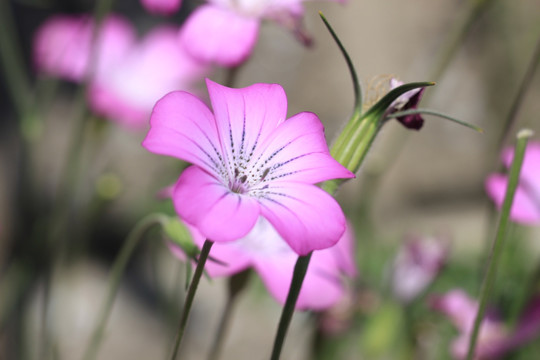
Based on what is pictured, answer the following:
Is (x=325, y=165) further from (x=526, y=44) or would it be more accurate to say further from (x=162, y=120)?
(x=526, y=44)

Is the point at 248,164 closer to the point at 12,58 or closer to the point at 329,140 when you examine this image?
the point at 12,58

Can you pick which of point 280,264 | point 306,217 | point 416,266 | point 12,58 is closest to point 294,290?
point 306,217

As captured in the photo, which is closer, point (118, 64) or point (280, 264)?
point (280, 264)

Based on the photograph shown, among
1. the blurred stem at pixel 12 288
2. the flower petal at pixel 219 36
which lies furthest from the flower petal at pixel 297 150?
the blurred stem at pixel 12 288

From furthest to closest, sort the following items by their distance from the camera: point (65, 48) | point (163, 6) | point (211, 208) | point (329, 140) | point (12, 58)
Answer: point (329, 140) < point (12, 58) < point (65, 48) < point (163, 6) < point (211, 208)

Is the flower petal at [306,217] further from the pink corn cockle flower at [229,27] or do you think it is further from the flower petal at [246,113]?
the pink corn cockle flower at [229,27]

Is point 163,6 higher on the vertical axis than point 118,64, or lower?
higher

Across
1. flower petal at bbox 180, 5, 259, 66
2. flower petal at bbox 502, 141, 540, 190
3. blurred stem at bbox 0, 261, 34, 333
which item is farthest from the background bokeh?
flower petal at bbox 180, 5, 259, 66
